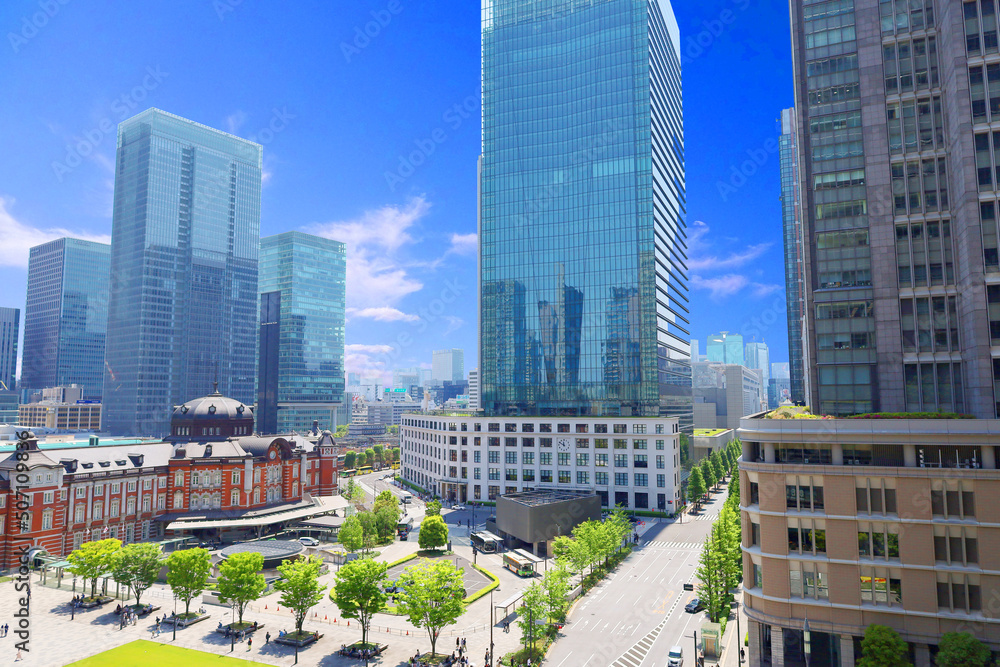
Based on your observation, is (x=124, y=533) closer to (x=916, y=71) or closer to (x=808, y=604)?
(x=808, y=604)

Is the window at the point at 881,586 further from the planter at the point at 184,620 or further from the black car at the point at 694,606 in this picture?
the planter at the point at 184,620

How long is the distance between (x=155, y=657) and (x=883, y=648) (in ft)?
195

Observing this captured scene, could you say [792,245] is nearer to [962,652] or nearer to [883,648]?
[962,652]

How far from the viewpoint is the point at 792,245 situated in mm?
178625

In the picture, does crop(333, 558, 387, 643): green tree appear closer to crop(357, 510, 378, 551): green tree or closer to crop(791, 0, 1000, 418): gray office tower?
crop(357, 510, 378, 551): green tree

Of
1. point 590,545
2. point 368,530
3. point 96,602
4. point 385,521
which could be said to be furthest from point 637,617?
point 96,602

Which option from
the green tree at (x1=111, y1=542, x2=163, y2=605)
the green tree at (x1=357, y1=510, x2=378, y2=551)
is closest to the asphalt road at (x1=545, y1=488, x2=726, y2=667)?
the green tree at (x1=357, y1=510, x2=378, y2=551)

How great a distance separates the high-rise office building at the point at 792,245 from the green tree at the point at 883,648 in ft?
385

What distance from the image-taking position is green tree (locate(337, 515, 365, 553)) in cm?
8500

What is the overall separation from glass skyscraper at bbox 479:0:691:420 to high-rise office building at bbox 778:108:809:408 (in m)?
32.7

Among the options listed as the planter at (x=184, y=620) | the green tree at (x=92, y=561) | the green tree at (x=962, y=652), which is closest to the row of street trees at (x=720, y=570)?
the green tree at (x=962, y=652)

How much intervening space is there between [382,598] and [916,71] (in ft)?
236

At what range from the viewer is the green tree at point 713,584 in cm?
5806

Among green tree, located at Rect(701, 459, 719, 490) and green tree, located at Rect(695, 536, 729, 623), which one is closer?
green tree, located at Rect(695, 536, 729, 623)
